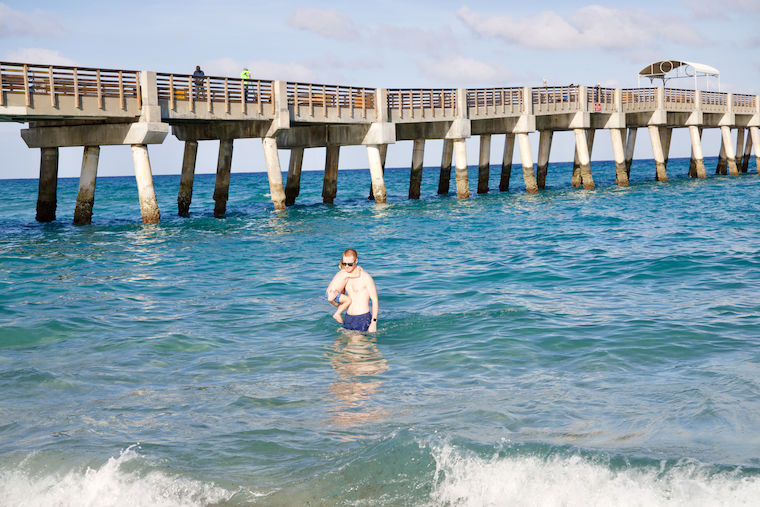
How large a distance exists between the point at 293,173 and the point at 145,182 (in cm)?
1298

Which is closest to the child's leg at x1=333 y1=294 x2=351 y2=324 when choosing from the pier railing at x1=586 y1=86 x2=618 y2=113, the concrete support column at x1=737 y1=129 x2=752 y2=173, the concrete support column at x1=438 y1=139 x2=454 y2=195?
the concrete support column at x1=438 y1=139 x2=454 y2=195

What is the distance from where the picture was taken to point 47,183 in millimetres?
29844

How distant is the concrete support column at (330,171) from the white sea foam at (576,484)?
3100 cm

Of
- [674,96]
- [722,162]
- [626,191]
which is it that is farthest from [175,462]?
[722,162]

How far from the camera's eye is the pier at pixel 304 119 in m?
24.0

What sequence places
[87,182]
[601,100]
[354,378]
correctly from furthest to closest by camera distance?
[601,100], [87,182], [354,378]

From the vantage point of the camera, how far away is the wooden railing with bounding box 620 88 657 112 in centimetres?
4419

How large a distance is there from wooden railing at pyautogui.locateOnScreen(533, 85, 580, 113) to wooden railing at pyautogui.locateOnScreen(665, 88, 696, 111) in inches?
328

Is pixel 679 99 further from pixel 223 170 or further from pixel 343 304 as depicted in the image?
pixel 343 304

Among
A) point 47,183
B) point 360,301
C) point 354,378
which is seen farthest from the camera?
point 47,183

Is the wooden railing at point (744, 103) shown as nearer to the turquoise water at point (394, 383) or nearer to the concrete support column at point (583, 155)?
the concrete support column at point (583, 155)

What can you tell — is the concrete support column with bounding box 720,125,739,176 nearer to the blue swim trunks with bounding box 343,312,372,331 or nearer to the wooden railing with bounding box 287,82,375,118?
the wooden railing with bounding box 287,82,375,118

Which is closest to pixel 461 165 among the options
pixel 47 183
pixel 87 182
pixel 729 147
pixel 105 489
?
pixel 87 182

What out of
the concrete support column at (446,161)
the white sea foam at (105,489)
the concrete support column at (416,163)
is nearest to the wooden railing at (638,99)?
the concrete support column at (446,161)
